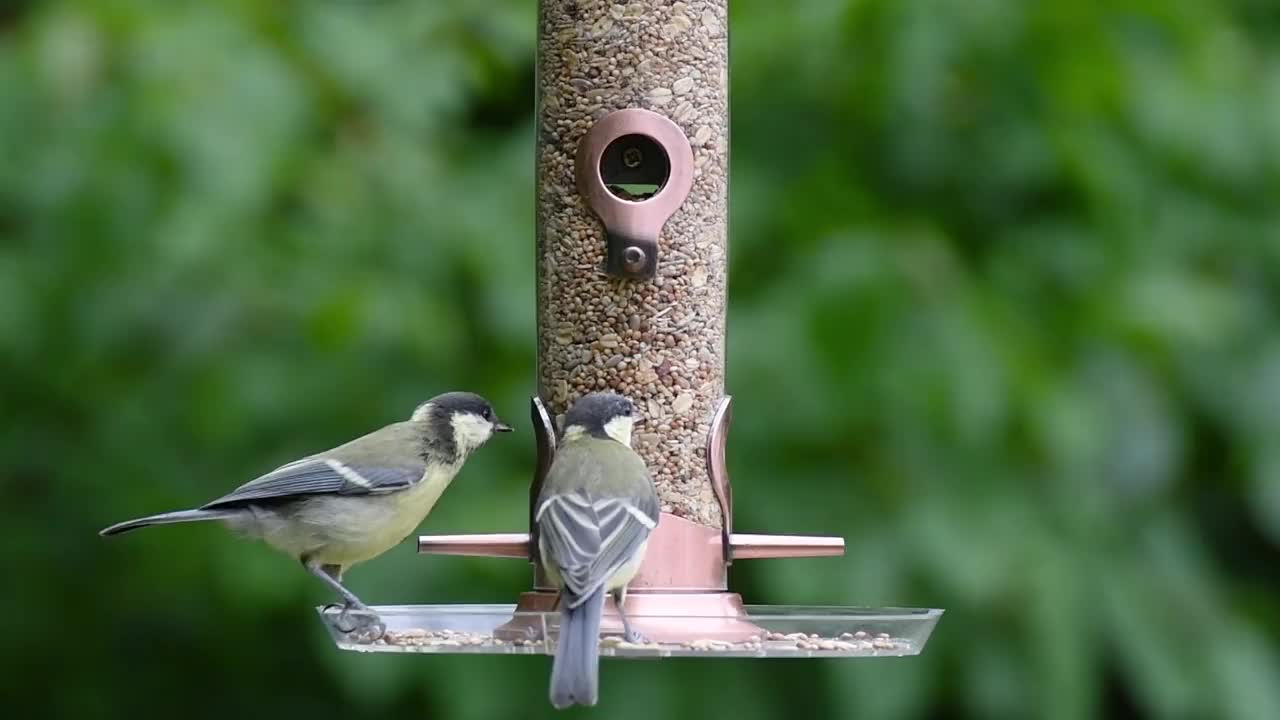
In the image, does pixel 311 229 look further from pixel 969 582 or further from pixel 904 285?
pixel 969 582

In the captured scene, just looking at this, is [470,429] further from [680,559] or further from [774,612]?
[774,612]

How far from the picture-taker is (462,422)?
18.2ft

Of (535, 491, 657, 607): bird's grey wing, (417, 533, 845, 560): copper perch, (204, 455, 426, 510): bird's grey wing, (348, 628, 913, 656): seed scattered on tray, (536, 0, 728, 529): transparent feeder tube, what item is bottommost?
(348, 628, 913, 656): seed scattered on tray

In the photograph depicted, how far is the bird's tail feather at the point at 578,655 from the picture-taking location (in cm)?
413

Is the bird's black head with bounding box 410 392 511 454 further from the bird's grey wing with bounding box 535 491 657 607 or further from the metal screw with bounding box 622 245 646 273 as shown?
the bird's grey wing with bounding box 535 491 657 607

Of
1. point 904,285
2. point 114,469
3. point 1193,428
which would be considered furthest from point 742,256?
point 114,469

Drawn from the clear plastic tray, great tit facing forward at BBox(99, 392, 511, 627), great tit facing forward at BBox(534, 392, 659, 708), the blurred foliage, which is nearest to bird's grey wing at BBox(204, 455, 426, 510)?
great tit facing forward at BBox(99, 392, 511, 627)

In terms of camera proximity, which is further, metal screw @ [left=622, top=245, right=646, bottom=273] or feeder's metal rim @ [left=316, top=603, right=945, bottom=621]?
metal screw @ [left=622, top=245, right=646, bottom=273]

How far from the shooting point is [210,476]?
7.60 m

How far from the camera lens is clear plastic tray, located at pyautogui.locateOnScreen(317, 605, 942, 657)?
4.43 m

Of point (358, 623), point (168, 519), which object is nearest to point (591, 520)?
point (358, 623)

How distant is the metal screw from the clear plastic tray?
0.98 metres

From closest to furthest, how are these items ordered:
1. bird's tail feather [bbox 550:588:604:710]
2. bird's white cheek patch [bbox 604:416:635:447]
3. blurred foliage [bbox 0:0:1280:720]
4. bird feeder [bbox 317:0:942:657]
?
bird's tail feather [bbox 550:588:604:710], bird's white cheek patch [bbox 604:416:635:447], bird feeder [bbox 317:0:942:657], blurred foliage [bbox 0:0:1280:720]

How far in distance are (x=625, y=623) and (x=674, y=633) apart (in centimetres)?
13
